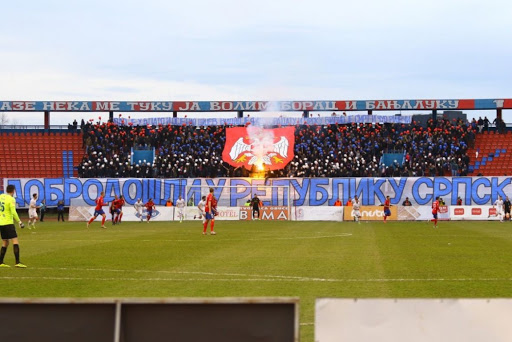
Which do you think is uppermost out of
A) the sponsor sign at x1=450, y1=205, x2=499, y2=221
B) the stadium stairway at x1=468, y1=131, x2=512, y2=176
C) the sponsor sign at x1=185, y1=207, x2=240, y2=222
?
the stadium stairway at x1=468, y1=131, x2=512, y2=176

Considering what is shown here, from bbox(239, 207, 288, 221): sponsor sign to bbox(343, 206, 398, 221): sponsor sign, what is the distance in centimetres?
422

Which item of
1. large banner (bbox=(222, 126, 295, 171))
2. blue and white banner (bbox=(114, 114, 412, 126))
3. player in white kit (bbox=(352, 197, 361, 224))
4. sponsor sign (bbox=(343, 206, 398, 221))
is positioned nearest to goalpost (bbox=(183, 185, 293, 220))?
sponsor sign (bbox=(343, 206, 398, 221))

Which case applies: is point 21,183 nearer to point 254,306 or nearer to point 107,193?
point 107,193

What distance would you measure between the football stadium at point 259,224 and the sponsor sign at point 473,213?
3.6 inches

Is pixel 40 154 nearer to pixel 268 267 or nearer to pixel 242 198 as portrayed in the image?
pixel 242 198

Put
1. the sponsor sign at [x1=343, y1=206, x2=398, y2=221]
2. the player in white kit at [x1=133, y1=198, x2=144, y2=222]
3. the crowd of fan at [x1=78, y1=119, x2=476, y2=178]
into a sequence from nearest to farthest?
the sponsor sign at [x1=343, y1=206, x2=398, y2=221] → the player in white kit at [x1=133, y1=198, x2=144, y2=222] → the crowd of fan at [x1=78, y1=119, x2=476, y2=178]

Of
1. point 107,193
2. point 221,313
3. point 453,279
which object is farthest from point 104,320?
point 107,193

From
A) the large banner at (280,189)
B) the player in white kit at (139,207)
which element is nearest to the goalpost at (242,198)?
the large banner at (280,189)

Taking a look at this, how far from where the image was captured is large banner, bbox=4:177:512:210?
5994 cm

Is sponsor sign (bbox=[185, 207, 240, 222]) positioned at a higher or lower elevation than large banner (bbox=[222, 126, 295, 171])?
lower

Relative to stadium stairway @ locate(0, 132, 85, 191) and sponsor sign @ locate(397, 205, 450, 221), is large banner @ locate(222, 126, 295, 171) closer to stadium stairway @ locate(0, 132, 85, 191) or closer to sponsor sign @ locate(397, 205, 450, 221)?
sponsor sign @ locate(397, 205, 450, 221)

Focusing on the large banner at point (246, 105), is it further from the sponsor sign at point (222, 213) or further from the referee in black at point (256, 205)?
the referee in black at point (256, 205)

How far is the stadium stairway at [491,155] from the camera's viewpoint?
66250 millimetres

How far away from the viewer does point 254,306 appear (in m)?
7.06
